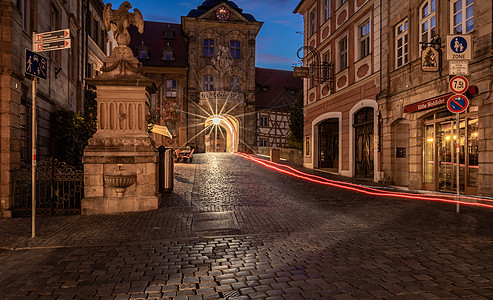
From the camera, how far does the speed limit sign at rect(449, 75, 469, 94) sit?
23.9 ft

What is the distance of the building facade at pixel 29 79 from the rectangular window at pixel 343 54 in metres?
13.6

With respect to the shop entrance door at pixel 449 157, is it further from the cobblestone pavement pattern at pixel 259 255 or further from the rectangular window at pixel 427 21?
the rectangular window at pixel 427 21

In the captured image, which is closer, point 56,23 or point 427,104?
point 427,104

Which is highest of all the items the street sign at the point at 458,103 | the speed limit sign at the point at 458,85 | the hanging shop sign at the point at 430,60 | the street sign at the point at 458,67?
the hanging shop sign at the point at 430,60

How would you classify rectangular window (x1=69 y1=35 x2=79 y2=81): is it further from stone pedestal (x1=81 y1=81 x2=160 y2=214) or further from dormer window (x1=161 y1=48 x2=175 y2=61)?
dormer window (x1=161 y1=48 x2=175 y2=61)

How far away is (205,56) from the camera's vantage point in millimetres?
34844

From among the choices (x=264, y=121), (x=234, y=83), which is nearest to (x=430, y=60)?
(x=234, y=83)

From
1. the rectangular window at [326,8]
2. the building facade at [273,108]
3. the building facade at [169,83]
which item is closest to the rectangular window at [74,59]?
the rectangular window at [326,8]

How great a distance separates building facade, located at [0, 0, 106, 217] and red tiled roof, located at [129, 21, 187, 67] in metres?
14.8

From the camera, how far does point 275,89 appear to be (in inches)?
1594

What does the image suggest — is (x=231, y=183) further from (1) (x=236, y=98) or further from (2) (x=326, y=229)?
(1) (x=236, y=98)

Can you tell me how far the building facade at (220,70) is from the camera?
34469mm

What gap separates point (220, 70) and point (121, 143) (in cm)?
2855

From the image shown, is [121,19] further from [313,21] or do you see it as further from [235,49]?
[235,49]
